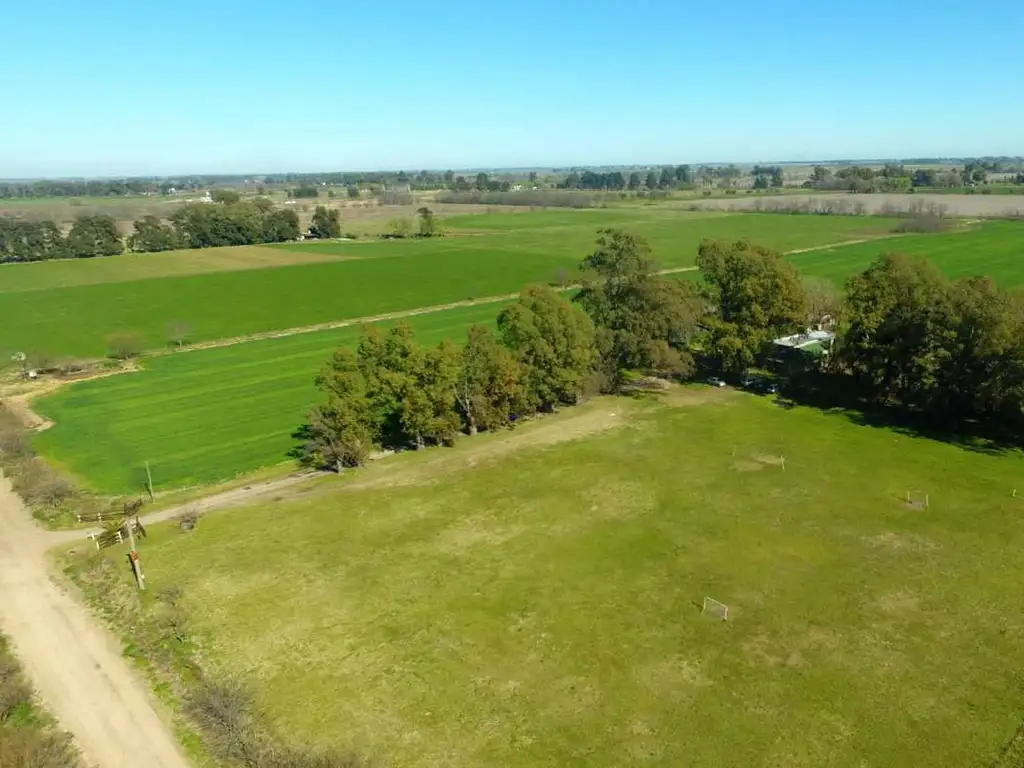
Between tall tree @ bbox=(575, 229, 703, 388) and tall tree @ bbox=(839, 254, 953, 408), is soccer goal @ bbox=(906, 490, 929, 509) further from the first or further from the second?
tall tree @ bbox=(575, 229, 703, 388)

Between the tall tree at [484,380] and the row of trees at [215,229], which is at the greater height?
the row of trees at [215,229]

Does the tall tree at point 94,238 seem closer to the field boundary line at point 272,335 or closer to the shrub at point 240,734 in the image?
the field boundary line at point 272,335

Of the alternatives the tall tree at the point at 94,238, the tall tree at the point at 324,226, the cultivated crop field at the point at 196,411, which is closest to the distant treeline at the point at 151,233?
the tall tree at the point at 94,238

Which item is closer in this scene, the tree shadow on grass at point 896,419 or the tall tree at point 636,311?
the tree shadow on grass at point 896,419

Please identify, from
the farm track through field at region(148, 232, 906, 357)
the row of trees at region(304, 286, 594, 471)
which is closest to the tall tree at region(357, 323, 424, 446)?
the row of trees at region(304, 286, 594, 471)

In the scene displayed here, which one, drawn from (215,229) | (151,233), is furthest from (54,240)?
(215,229)

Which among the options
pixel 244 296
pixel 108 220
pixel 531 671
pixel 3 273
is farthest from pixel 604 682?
pixel 108 220

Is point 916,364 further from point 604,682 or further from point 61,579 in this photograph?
point 61,579
